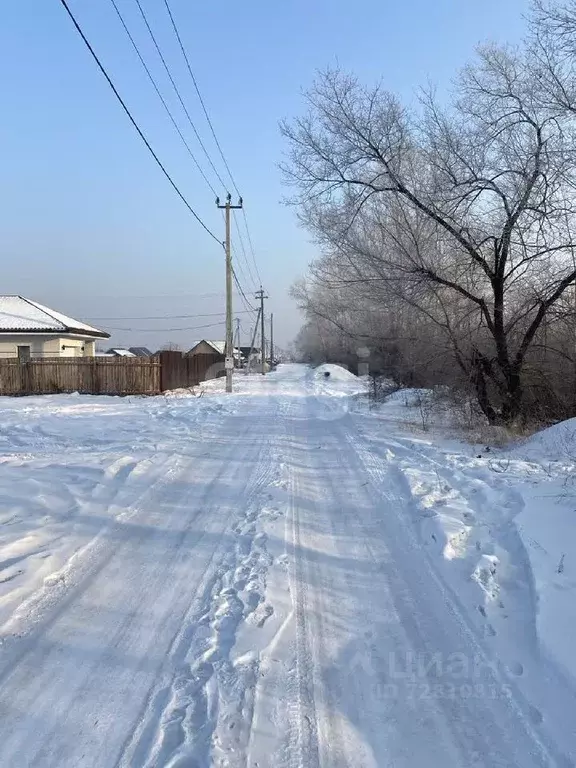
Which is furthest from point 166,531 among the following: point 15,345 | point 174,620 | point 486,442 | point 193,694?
point 15,345

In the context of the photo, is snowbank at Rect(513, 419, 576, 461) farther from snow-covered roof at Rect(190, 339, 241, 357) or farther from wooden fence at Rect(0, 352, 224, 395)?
snow-covered roof at Rect(190, 339, 241, 357)

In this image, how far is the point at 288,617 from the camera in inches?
149

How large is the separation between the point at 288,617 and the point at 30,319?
29246 millimetres

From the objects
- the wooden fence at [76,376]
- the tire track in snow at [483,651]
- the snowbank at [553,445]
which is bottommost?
the tire track in snow at [483,651]

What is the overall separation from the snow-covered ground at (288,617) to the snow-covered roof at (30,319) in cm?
2206

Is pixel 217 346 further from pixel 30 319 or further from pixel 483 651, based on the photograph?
pixel 483 651

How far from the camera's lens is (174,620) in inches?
148

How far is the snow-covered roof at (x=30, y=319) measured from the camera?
2789 centimetres

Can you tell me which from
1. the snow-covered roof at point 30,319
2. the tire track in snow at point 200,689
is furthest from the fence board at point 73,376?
the tire track in snow at point 200,689

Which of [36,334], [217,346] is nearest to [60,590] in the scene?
[36,334]

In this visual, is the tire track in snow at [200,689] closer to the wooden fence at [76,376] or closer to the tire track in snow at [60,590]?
the tire track in snow at [60,590]

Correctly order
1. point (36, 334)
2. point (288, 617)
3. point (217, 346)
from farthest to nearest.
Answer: point (217, 346) → point (36, 334) → point (288, 617)

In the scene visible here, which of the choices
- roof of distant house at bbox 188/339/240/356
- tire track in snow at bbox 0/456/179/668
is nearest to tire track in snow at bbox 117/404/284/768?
tire track in snow at bbox 0/456/179/668

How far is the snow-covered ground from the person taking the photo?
263 centimetres
